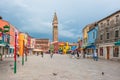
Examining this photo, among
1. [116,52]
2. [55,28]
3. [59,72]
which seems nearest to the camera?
[59,72]

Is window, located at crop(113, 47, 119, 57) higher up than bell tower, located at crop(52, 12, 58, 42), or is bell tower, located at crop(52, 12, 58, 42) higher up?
bell tower, located at crop(52, 12, 58, 42)

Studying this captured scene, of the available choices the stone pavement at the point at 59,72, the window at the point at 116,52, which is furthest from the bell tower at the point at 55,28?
the stone pavement at the point at 59,72

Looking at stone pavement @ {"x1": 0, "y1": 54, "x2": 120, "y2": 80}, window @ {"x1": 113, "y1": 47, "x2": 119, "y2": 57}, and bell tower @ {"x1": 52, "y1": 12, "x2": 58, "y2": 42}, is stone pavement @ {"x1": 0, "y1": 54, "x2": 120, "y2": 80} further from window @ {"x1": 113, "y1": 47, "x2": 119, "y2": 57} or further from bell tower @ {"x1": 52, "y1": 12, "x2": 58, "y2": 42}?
bell tower @ {"x1": 52, "y1": 12, "x2": 58, "y2": 42}

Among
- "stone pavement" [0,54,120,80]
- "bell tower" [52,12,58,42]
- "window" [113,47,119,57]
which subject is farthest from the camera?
"bell tower" [52,12,58,42]

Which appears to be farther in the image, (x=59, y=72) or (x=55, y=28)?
(x=55, y=28)

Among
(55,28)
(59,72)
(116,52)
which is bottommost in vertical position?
(59,72)

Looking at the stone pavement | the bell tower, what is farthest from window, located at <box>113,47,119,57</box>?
the bell tower

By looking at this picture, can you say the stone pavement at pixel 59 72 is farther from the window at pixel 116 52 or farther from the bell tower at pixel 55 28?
the bell tower at pixel 55 28

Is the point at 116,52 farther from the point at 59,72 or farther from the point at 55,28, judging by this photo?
the point at 55,28

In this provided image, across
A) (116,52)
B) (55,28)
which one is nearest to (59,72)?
(116,52)

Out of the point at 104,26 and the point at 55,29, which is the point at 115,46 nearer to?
the point at 104,26

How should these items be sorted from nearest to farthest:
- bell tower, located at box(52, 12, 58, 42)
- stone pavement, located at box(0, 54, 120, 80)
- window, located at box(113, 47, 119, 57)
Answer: stone pavement, located at box(0, 54, 120, 80) < window, located at box(113, 47, 119, 57) < bell tower, located at box(52, 12, 58, 42)

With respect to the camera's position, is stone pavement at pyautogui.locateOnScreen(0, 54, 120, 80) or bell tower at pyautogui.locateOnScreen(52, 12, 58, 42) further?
bell tower at pyautogui.locateOnScreen(52, 12, 58, 42)

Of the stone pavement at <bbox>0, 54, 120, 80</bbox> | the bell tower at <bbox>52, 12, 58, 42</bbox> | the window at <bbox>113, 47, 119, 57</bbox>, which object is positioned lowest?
the stone pavement at <bbox>0, 54, 120, 80</bbox>
